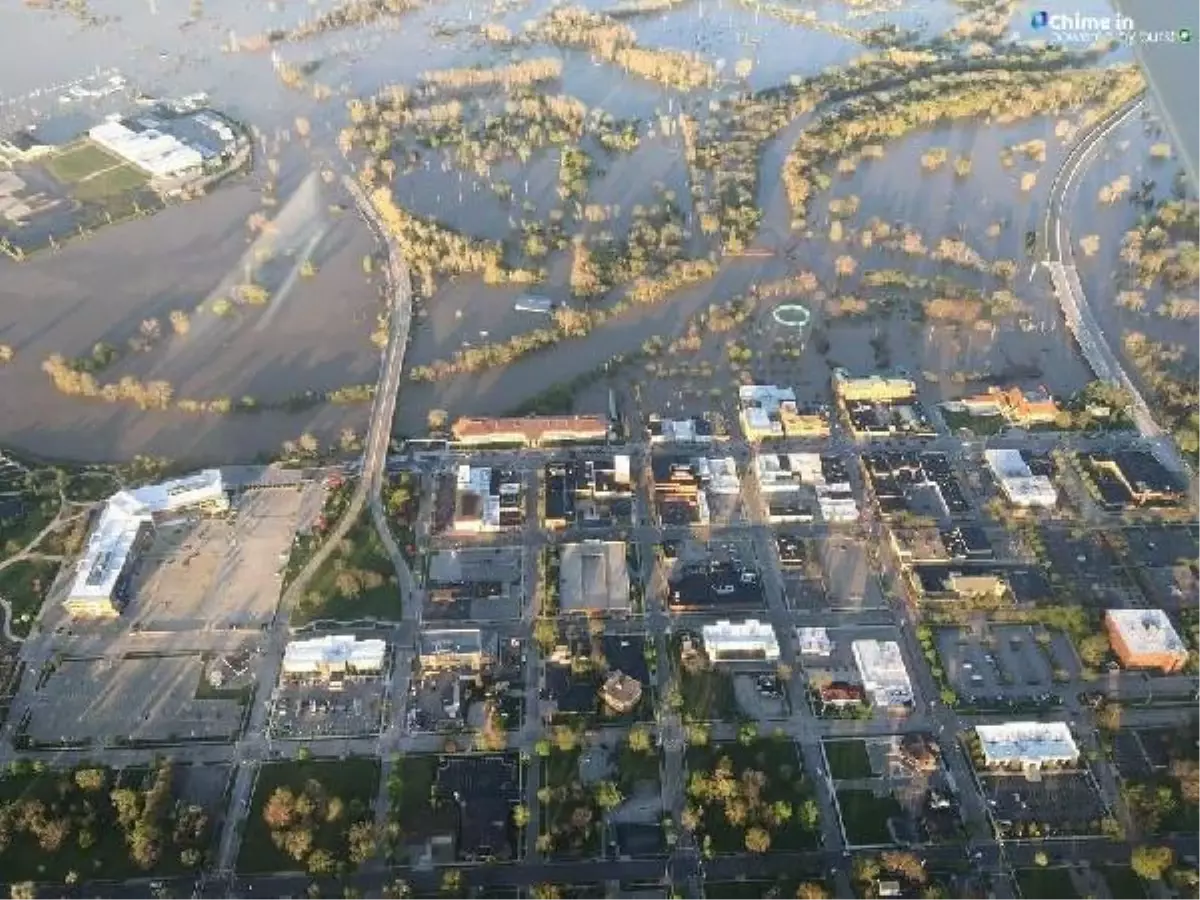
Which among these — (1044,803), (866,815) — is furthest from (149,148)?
(1044,803)

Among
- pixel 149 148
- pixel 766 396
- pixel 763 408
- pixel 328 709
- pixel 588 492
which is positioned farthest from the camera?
pixel 149 148

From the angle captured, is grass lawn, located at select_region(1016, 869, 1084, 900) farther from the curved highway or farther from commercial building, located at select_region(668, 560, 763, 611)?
the curved highway

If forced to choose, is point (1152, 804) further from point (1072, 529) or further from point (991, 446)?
point (991, 446)

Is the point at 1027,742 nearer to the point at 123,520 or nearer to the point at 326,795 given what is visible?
the point at 326,795

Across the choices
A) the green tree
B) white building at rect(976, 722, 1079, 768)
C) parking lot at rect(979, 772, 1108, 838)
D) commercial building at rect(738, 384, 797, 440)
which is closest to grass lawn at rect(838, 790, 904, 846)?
parking lot at rect(979, 772, 1108, 838)

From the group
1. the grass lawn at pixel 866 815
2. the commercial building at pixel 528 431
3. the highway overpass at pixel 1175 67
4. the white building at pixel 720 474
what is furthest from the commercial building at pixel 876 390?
the highway overpass at pixel 1175 67

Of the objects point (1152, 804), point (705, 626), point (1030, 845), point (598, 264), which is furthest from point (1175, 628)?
point (598, 264)
